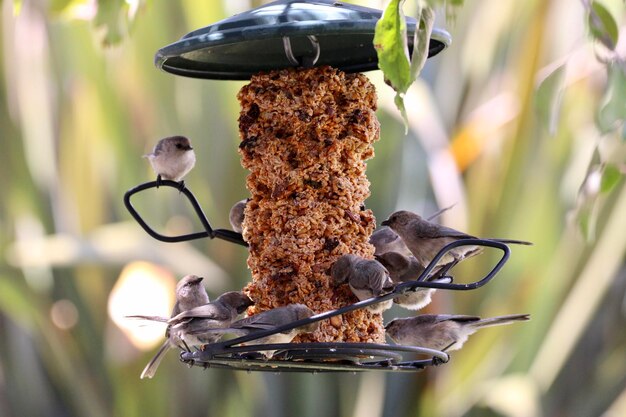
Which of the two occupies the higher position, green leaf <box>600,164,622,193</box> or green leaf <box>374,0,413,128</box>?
green leaf <box>374,0,413,128</box>

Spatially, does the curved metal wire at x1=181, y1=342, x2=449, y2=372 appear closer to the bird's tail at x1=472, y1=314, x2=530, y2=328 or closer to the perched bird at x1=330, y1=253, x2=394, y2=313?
the perched bird at x1=330, y1=253, x2=394, y2=313

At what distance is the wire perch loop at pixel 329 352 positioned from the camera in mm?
2900

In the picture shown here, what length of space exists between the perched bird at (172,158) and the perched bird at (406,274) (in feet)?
2.75

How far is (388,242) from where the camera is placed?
3.82m

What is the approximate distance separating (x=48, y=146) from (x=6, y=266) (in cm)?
120

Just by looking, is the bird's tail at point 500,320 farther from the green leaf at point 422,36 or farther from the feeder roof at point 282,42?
the green leaf at point 422,36

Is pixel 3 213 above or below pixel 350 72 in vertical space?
below

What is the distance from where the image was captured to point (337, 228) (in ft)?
11.2

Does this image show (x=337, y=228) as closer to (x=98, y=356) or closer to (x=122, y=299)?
(x=122, y=299)

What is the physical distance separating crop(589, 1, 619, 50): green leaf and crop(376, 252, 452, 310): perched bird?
4.38ft

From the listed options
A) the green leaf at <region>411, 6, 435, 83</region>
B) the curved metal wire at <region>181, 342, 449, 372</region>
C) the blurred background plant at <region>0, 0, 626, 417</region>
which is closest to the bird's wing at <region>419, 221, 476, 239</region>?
the curved metal wire at <region>181, 342, 449, 372</region>

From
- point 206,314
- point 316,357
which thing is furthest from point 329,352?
point 206,314

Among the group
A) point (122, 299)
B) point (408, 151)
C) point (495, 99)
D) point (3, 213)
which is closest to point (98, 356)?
point (122, 299)

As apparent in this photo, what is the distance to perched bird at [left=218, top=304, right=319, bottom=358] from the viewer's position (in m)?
3.04
